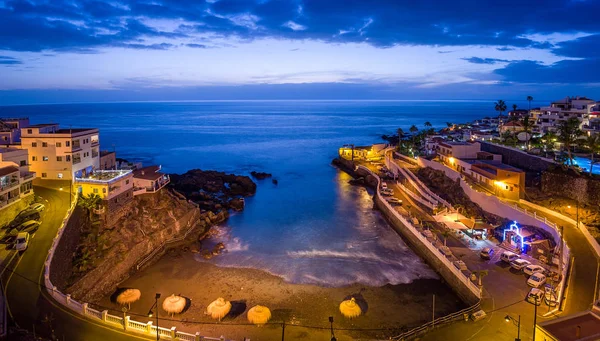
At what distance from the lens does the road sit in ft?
51.1

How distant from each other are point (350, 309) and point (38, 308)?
1404 cm

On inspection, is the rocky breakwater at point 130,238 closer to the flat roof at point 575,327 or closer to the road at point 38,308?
the road at point 38,308

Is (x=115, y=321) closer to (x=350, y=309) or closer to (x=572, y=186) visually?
(x=350, y=309)

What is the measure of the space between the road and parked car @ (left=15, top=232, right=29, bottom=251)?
252 millimetres

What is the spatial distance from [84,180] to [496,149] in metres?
43.1

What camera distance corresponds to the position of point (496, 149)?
47.0 meters

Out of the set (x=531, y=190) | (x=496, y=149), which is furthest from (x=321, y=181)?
(x=531, y=190)

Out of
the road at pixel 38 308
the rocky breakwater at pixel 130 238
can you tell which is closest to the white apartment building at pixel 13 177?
the rocky breakwater at pixel 130 238

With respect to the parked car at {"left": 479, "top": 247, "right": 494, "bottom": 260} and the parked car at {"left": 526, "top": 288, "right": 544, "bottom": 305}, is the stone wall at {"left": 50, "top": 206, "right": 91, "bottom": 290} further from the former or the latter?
the parked car at {"left": 479, "top": 247, "right": 494, "bottom": 260}

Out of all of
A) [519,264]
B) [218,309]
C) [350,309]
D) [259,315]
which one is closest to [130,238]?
[218,309]

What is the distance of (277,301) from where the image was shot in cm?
2181

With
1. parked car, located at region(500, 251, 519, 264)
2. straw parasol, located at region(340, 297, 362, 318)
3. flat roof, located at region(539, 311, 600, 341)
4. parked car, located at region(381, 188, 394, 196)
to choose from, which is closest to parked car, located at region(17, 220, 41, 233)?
straw parasol, located at region(340, 297, 362, 318)

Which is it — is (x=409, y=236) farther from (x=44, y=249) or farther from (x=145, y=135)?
(x=145, y=135)

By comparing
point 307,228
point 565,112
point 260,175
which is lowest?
point 307,228
